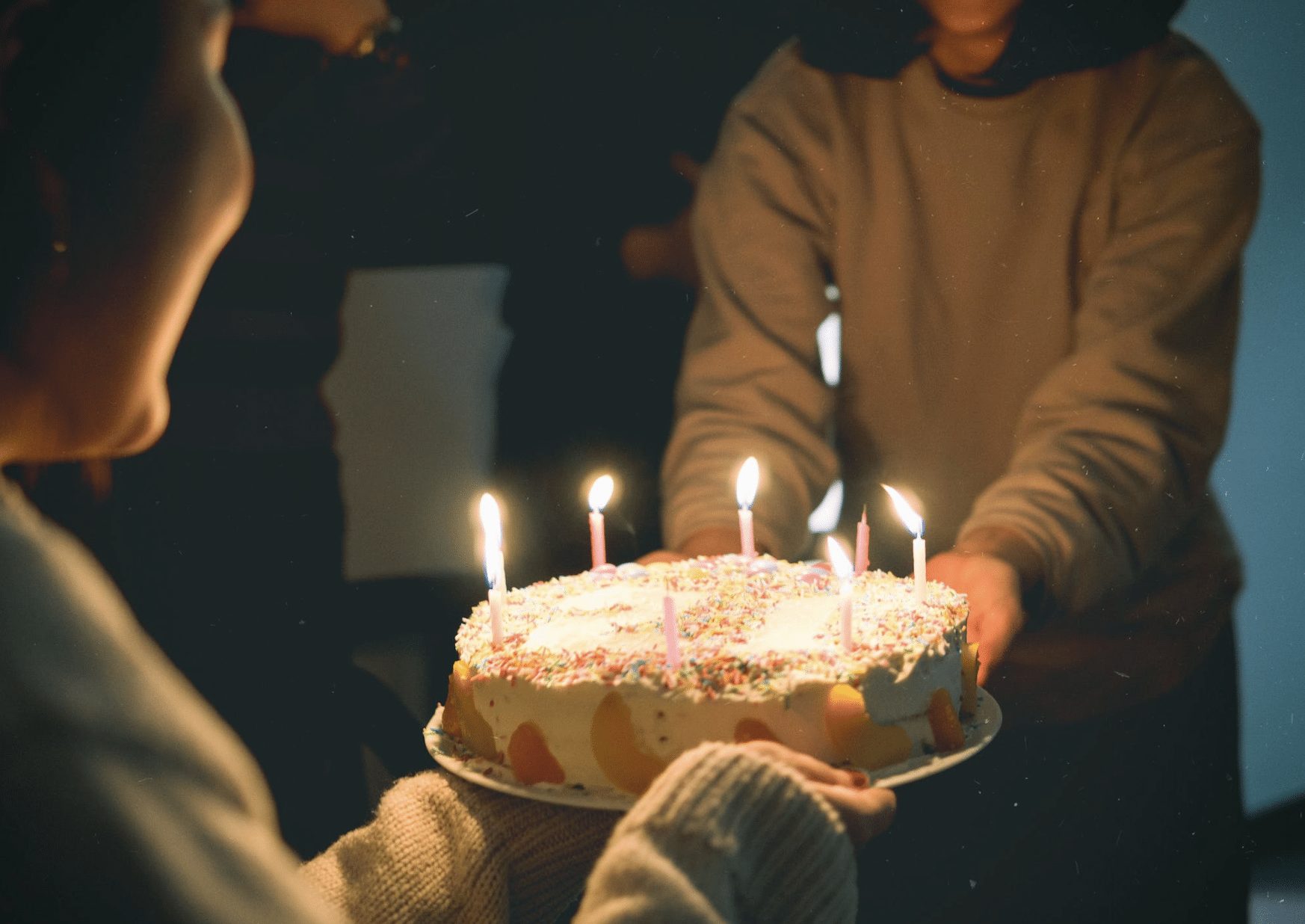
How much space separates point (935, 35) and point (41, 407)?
141 centimetres

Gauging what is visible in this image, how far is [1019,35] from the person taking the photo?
5.57 ft

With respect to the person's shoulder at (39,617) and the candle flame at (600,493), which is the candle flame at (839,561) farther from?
the person's shoulder at (39,617)

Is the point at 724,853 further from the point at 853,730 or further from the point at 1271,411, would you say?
the point at 1271,411

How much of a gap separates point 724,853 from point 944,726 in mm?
469

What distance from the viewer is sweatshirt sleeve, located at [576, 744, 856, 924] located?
802 mm

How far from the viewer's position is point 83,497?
4.71 feet

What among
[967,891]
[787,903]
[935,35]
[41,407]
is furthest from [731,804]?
[935,35]

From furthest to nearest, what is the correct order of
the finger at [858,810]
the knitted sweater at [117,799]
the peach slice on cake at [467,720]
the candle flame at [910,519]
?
the candle flame at [910,519], the peach slice on cake at [467,720], the finger at [858,810], the knitted sweater at [117,799]

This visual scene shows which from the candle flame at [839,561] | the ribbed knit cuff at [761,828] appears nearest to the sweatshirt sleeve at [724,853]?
the ribbed knit cuff at [761,828]

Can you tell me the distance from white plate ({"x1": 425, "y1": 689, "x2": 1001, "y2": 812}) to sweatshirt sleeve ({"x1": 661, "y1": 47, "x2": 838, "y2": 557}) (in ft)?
1.97

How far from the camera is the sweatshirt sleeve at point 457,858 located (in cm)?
114

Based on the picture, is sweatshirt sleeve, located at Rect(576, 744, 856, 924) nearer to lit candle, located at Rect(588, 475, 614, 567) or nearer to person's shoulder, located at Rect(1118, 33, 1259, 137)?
lit candle, located at Rect(588, 475, 614, 567)

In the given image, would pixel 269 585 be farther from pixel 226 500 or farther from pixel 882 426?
pixel 882 426

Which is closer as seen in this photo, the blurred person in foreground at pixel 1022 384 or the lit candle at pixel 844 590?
the lit candle at pixel 844 590
